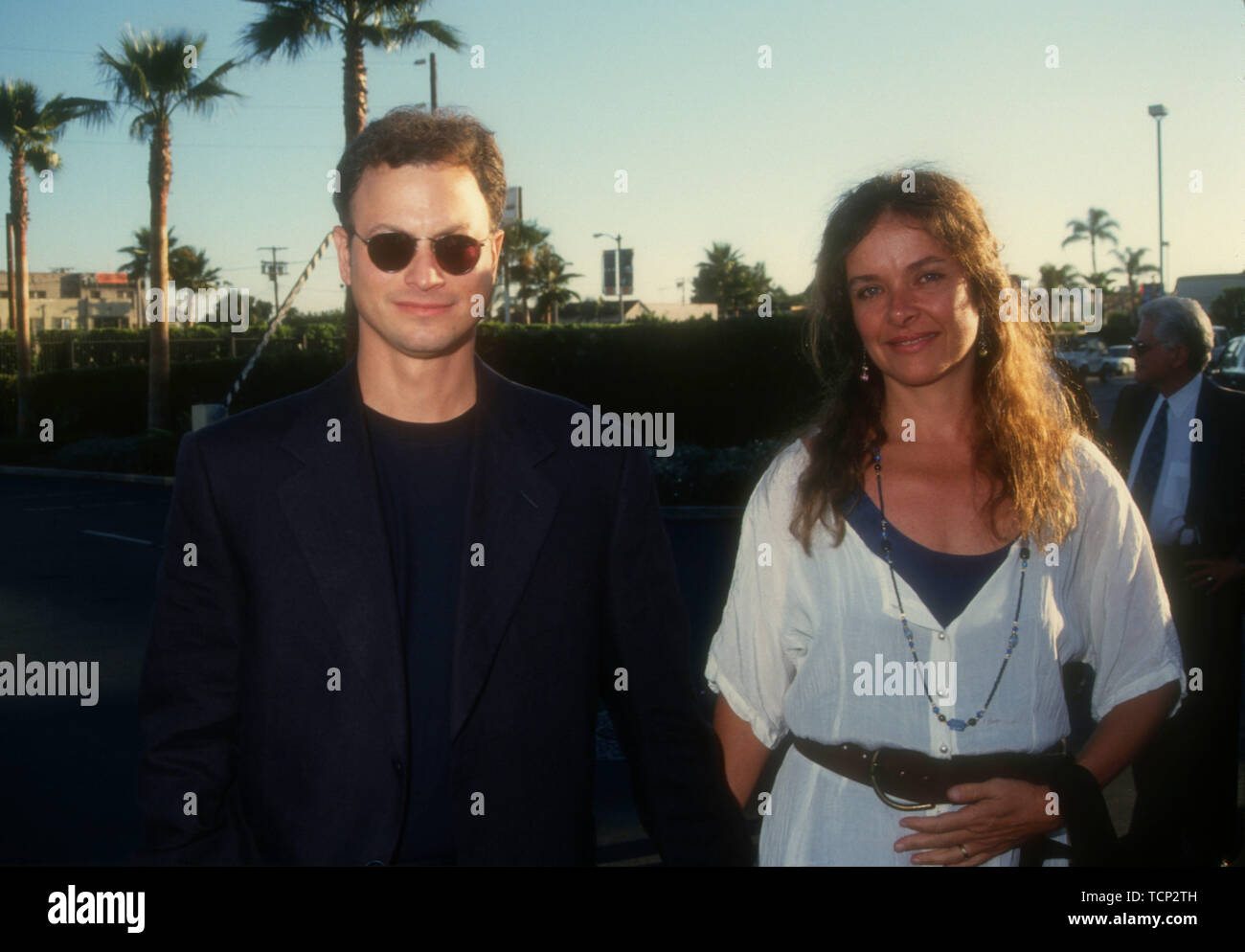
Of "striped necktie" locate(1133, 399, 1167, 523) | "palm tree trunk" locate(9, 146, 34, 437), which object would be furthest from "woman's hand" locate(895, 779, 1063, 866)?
"palm tree trunk" locate(9, 146, 34, 437)

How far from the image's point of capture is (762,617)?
2357 millimetres

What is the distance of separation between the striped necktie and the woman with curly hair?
2374 millimetres

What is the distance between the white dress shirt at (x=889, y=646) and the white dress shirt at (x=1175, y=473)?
2.34m

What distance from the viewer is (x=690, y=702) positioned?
7.76ft

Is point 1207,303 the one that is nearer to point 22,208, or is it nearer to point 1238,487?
point 1238,487

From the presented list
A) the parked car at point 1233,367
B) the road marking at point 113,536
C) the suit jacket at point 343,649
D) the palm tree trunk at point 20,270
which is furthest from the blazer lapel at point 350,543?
the palm tree trunk at point 20,270

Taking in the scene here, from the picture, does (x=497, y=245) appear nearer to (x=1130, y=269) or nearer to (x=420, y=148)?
(x=420, y=148)

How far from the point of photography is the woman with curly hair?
2213 mm

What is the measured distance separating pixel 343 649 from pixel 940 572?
3.47ft

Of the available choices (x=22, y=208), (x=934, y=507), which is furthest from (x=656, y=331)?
(x=934, y=507)

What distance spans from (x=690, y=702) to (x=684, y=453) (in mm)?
14686

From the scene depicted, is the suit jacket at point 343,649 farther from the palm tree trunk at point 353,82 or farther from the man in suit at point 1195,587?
the palm tree trunk at point 353,82

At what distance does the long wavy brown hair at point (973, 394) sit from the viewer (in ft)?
7.54

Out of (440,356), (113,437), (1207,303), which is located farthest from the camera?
(113,437)
